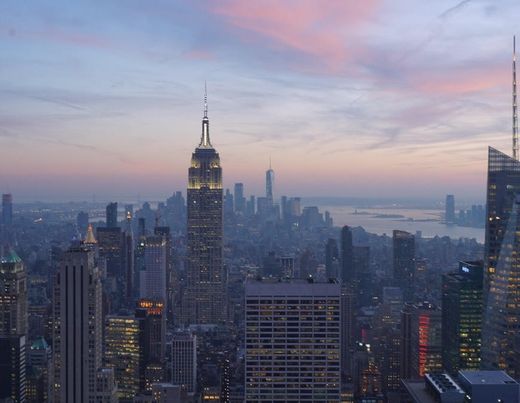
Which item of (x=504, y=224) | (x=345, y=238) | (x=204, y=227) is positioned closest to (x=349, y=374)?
(x=504, y=224)

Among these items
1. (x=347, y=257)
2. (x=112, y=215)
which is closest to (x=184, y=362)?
(x=347, y=257)

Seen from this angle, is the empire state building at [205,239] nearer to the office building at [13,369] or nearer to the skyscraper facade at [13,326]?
the skyscraper facade at [13,326]

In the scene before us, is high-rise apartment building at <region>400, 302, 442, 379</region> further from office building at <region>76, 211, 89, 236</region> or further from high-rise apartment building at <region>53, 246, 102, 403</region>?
office building at <region>76, 211, 89, 236</region>

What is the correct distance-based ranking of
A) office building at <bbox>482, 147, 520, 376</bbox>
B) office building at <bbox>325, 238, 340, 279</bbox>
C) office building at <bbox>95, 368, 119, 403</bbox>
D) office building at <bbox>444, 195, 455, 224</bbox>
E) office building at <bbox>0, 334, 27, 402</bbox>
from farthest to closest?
office building at <bbox>325, 238, 340, 279</bbox> < office building at <bbox>444, 195, 455, 224</bbox> < office building at <bbox>0, 334, 27, 402</bbox> < office building at <bbox>482, 147, 520, 376</bbox> < office building at <bbox>95, 368, 119, 403</bbox>

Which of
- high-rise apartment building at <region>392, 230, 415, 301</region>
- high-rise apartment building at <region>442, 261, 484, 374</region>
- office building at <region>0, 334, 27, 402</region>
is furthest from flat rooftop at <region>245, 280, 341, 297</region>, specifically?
high-rise apartment building at <region>392, 230, 415, 301</region>

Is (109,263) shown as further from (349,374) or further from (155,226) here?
(349,374)

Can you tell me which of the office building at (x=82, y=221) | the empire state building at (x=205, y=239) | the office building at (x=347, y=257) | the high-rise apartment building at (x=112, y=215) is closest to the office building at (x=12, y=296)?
the office building at (x=82, y=221)
